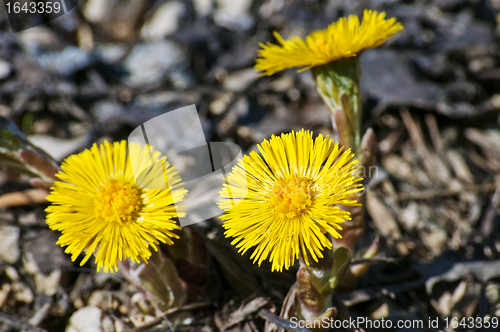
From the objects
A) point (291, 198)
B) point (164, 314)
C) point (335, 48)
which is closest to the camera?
point (291, 198)

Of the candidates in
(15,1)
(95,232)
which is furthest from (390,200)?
(15,1)

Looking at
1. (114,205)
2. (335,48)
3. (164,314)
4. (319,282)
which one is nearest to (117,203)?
(114,205)

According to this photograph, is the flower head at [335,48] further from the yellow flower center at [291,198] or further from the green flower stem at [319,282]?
the green flower stem at [319,282]

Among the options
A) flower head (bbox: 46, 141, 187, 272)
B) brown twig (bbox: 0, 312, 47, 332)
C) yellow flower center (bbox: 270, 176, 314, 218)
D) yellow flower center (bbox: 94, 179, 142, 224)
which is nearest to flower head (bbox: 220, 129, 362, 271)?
yellow flower center (bbox: 270, 176, 314, 218)

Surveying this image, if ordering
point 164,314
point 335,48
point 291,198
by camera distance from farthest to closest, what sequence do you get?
point 164,314 → point 335,48 → point 291,198

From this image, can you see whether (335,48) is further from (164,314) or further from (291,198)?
(164,314)

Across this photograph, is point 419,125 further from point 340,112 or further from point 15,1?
point 15,1

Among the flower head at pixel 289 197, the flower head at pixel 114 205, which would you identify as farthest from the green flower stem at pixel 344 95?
the flower head at pixel 114 205

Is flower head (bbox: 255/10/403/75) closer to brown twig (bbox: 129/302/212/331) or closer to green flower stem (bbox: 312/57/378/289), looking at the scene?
green flower stem (bbox: 312/57/378/289)

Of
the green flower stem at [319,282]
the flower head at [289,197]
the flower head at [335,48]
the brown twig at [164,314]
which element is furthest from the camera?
the brown twig at [164,314]

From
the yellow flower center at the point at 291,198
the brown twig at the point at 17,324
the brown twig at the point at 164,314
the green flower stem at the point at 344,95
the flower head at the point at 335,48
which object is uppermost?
the flower head at the point at 335,48
